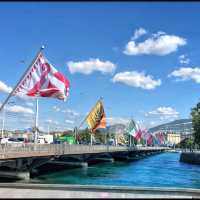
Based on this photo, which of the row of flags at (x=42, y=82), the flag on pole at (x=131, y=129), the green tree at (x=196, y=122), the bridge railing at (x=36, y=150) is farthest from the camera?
the green tree at (x=196, y=122)

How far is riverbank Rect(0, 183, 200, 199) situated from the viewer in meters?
15.6

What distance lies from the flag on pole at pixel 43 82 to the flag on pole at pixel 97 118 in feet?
143

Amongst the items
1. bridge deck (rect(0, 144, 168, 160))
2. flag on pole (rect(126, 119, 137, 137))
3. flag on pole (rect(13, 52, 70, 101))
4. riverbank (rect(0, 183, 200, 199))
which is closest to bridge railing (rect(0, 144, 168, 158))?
bridge deck (rect(0, 144, 168, 160))

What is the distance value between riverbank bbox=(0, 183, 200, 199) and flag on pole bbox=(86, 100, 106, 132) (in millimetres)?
53021

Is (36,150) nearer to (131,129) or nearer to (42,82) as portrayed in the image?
(42,82)

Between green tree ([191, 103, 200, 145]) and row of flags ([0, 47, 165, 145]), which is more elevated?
green tree ([191, 103, 200, 145])

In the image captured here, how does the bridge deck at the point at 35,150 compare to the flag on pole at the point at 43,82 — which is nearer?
the flag on pole at the point at 43,82

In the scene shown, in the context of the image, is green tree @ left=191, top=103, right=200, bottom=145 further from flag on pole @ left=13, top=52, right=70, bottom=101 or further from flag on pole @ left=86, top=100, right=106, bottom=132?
flag on pole @ left=13, top=52, right=70, bottom=101

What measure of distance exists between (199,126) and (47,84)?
4093 inches

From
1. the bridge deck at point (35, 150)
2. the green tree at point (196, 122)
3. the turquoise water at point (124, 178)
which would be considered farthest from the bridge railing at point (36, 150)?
the green tree at point (196, 122)

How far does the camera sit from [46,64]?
85.6ft

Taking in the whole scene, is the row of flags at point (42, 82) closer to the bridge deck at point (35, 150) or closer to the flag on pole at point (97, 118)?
the bridge deck at point (35, 150)

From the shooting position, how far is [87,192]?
16344mm

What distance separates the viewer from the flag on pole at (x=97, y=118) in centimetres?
7094
